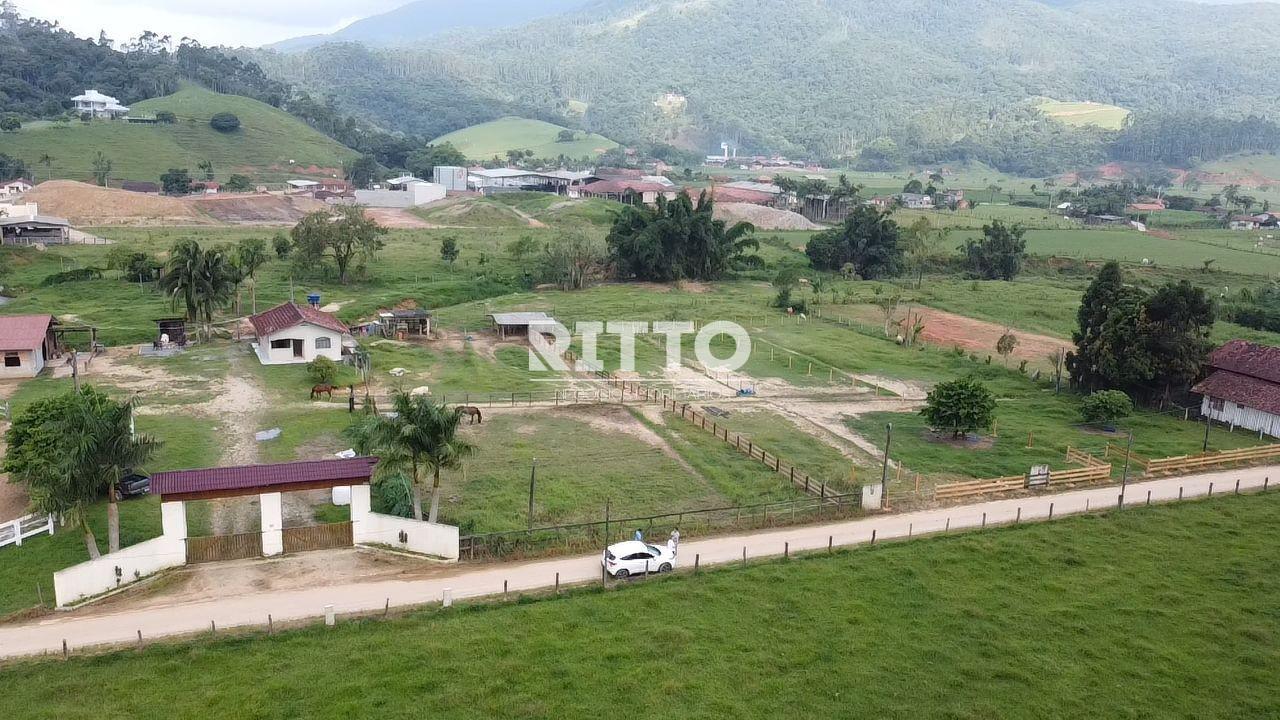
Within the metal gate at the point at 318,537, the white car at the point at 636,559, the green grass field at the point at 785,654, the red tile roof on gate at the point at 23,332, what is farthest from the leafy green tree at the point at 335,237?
the green grass field at the point at 785,654

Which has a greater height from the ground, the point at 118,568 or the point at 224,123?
the point at 224,123

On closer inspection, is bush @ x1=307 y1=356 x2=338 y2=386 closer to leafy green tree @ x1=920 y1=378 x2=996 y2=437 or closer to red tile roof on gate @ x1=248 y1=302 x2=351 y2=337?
red tile roof on gate @ x1=248 y1=302 x2=351 y2=337

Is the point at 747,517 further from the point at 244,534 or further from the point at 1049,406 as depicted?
the point at 1049,406

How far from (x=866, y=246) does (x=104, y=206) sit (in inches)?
3054

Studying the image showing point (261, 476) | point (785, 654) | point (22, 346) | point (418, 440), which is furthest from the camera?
point (22, 346)

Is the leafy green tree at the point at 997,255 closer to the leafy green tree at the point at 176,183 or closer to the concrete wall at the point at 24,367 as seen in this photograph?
the concrete wall at the point at 24,367

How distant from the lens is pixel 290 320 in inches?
1772

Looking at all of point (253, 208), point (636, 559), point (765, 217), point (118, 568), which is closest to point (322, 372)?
point (118, 568)

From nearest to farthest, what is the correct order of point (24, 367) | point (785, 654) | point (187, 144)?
point (785, 654) < point (24, 367) < point (187, 144)

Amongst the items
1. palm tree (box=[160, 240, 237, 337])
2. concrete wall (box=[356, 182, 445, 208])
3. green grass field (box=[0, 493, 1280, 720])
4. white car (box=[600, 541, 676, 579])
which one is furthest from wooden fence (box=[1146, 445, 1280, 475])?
concrete wall (box=[356, 182, 445, 208])

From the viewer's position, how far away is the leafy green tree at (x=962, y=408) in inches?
1404

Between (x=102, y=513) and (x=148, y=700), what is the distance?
1139 cm

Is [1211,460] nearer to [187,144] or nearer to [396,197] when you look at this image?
[396,197]

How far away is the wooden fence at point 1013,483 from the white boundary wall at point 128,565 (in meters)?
22.5
